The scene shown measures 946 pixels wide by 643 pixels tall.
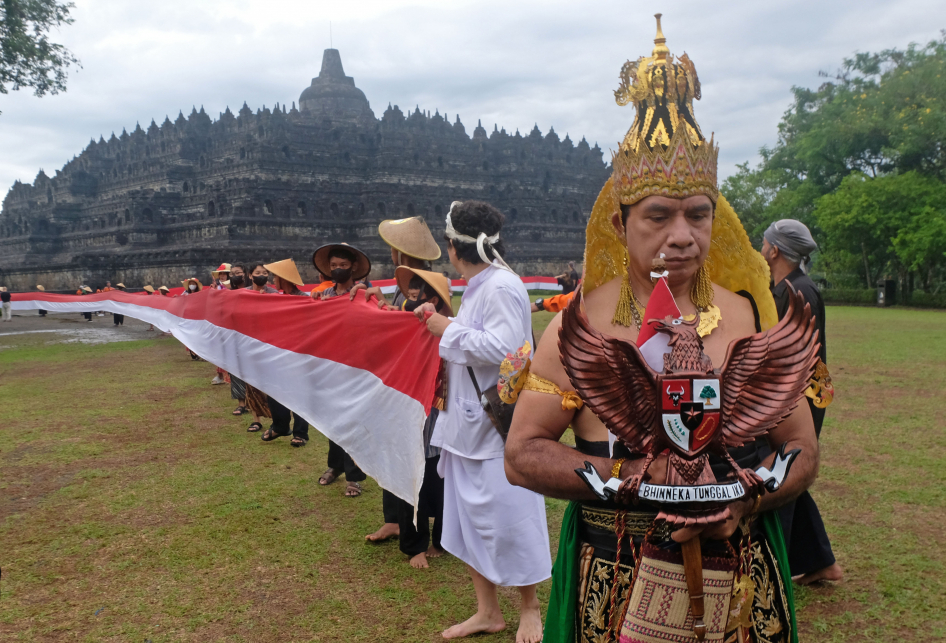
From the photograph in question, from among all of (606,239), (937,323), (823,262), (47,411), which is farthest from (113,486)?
(823,262)

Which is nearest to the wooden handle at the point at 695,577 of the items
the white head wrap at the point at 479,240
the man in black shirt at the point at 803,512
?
the white head wrap at the point at 479,240

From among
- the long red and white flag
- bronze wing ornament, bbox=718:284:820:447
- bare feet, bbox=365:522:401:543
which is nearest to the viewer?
bronze wing ornament, bbox=718:284:820:447

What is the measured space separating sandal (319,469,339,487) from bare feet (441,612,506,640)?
2769 millimetres

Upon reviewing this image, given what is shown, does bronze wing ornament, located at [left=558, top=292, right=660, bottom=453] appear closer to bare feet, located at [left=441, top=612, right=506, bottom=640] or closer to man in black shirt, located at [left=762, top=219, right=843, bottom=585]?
bare feet, located at [left=441, top=612, right=506, bottom=640]

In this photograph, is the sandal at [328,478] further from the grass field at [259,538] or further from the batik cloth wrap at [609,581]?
the batik cloth wrap at [609,581]

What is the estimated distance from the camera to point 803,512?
3791 millimetres

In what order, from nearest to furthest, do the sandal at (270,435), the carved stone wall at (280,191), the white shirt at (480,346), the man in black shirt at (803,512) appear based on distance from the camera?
the white shirt at (480,346) → the man in black shirt at (803,512) → the sandal at (270,435) → the carved stone wall at (280,191)

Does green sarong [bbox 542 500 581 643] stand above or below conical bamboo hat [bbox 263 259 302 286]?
below

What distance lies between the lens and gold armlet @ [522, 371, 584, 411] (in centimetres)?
168

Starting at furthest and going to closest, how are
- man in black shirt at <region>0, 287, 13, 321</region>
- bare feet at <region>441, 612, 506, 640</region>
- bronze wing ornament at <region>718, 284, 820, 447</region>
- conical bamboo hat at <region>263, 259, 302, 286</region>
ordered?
man in black shirt at <region>0, 287, 13, 321</region> → conical bamboo hat at <region>263, 259, 302, 286</region> → bare feet at <region>441, 612, 506, 640</region> → bronze wing ornament at <region>718, 284, 820, 447</region>

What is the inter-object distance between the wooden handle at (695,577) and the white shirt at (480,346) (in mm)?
1764

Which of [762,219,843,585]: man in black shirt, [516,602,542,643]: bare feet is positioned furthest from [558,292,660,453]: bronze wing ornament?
[762,219,843,585]: man in black shirt

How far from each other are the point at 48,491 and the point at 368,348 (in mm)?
3220

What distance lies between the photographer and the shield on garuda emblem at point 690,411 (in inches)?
55.2
